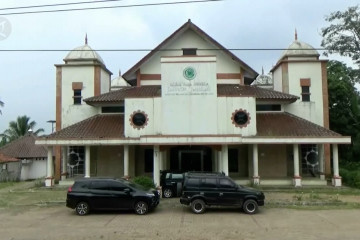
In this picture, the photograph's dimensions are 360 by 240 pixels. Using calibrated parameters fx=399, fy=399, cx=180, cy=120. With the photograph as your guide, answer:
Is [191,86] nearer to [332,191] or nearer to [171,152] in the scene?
[171,152]

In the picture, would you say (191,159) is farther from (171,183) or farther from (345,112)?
(345,112)

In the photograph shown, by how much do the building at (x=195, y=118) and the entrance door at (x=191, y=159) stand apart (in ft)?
0.22

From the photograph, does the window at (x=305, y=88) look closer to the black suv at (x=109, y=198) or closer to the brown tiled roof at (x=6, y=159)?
the black suv at (x=109, y=198)

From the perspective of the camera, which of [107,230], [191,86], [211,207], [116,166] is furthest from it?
[116,166]

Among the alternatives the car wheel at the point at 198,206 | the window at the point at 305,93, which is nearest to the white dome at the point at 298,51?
the window at the point at 305,93

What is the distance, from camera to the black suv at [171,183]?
2009 centimetres

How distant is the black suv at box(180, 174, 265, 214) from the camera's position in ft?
51.4

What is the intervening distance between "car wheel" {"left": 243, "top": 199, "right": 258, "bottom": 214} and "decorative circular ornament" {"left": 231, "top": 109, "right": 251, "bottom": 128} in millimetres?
7610

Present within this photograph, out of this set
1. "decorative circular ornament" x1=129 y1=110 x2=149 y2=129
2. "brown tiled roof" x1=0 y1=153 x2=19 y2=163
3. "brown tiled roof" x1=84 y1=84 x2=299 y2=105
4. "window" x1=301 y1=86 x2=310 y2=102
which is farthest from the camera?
"brown tiled roof" x1=0 y1=153 x2=19 y2=163

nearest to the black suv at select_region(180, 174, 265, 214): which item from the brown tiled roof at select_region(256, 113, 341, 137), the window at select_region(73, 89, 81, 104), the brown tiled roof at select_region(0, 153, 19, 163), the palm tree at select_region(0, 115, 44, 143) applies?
the brown tiled roof at select_region(256, 113, 341, 137)

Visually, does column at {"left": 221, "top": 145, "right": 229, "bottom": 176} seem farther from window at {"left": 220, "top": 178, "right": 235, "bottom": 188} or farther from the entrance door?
the entrance door

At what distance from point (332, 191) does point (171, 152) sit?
412 inches

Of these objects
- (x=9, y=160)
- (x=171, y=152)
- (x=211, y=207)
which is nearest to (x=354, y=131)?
(x=171, y=152)

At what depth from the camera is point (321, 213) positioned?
15453 millimetres
